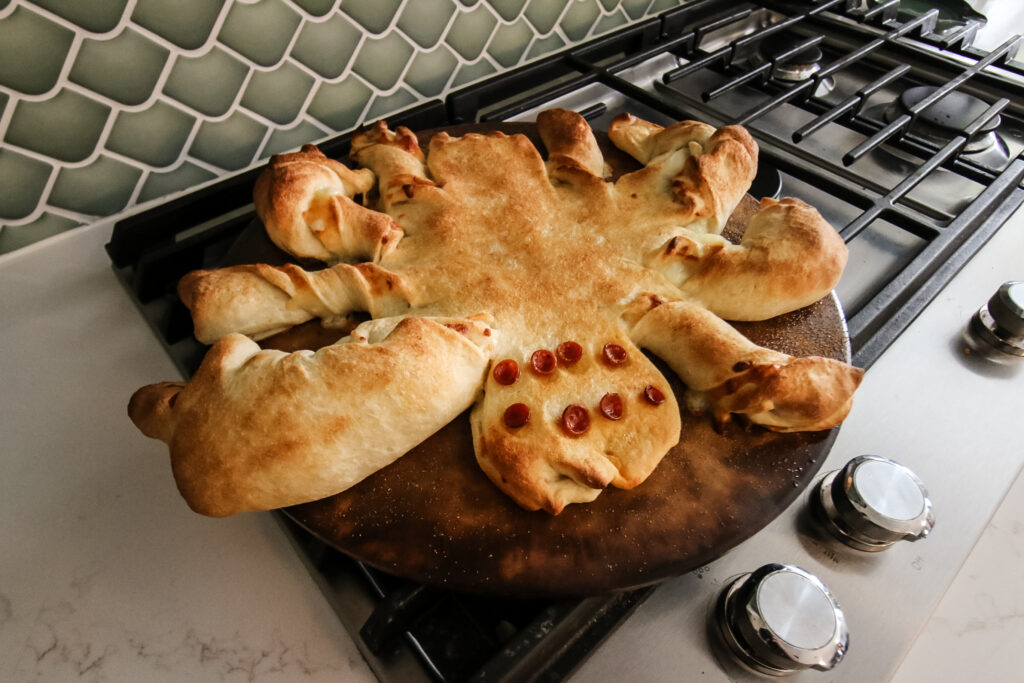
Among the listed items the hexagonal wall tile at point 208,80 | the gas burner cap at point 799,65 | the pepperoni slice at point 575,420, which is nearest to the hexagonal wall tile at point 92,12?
the hexagonal wall tile at point 208,80

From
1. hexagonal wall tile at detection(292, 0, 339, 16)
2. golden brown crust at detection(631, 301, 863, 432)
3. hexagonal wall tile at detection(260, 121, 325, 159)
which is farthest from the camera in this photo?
hexagonal wall tile at detection(260, 121, 325, 159)

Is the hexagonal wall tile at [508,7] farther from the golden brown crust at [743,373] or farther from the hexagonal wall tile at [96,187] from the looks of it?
the golden brown crust at [743,373]

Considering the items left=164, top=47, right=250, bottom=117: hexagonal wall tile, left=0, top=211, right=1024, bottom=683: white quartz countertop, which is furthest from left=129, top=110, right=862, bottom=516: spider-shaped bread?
left=164, top=47, right=250, bottom=117: hexagonal wall tile

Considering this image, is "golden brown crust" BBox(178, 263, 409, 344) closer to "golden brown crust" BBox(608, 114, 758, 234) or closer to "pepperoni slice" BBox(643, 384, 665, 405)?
"pepperoni slice" BBox(643, 384, 665, 405)

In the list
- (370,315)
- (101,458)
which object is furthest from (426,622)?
(101,458)

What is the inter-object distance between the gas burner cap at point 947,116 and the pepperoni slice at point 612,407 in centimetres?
105

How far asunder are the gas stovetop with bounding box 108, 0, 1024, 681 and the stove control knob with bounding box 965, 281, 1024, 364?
0.08 metres

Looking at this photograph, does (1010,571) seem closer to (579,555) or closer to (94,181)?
(579,555)

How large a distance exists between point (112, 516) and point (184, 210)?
524mm

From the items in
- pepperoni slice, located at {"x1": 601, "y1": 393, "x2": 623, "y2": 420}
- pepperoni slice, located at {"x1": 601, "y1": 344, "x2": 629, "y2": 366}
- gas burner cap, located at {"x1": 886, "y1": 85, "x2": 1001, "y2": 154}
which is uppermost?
gas burner cap, located at {"x1": 886, "y1": 85, "x2": 1001, "y2": 154}

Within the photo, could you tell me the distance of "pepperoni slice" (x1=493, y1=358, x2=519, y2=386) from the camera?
2.59 feet

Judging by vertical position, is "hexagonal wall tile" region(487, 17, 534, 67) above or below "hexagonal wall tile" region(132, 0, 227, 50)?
above

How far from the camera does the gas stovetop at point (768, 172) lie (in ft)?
2.31

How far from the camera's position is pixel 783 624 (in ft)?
2.19
